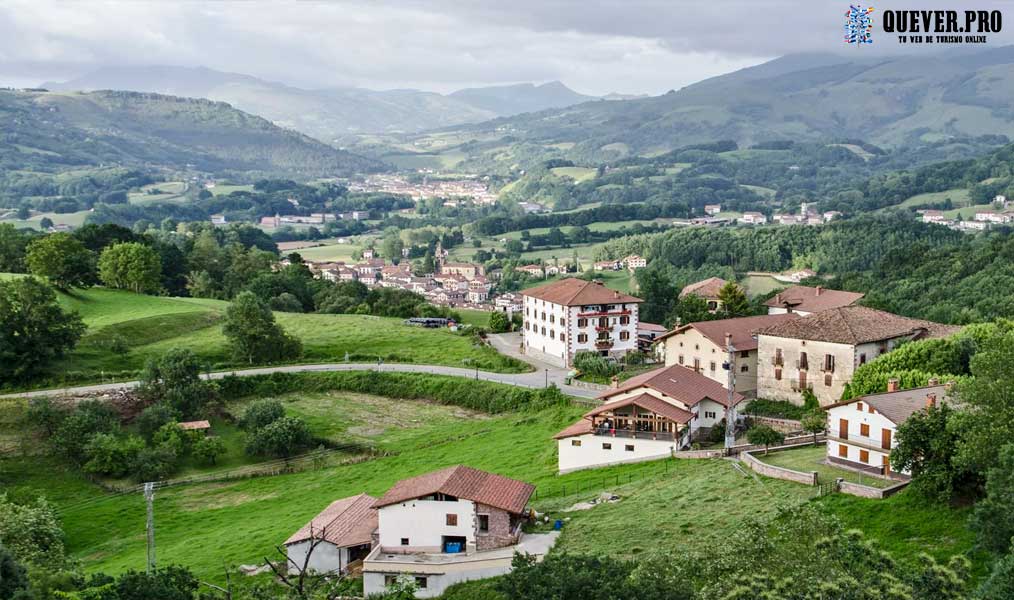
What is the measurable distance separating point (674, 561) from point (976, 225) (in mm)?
180629

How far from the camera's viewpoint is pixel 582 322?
67.8m

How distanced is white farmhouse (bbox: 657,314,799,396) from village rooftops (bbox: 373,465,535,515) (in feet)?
74.2

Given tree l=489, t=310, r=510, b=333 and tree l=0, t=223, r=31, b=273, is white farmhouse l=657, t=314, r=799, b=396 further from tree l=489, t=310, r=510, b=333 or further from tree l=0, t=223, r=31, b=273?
tree l=0, t=223, r=31, b=273

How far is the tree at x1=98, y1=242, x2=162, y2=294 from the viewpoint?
85625 mm

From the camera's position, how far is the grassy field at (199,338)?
209ft

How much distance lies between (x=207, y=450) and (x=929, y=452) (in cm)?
3524

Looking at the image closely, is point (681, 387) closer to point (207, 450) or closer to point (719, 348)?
point (719, 348)

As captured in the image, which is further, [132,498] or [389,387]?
[389,387]

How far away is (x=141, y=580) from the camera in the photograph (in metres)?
26.5

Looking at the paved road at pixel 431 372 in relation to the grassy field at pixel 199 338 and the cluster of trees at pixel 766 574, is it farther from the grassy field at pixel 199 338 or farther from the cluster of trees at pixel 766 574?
the cluster of trees at pixel 766 574

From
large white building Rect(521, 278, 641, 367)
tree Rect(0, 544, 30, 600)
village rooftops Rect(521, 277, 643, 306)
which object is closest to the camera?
tree Rect(0, 544, 30, 600)

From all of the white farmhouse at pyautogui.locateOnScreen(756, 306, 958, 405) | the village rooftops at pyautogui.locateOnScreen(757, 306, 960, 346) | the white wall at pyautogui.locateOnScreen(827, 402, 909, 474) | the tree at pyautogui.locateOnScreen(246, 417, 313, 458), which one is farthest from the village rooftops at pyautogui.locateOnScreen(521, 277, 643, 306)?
the white wall at pyautogui.locateOnScreen(827, 402, 909, 474)

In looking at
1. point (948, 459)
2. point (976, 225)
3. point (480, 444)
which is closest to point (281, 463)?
point (480, 444)

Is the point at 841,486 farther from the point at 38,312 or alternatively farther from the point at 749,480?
the point at 38,312
